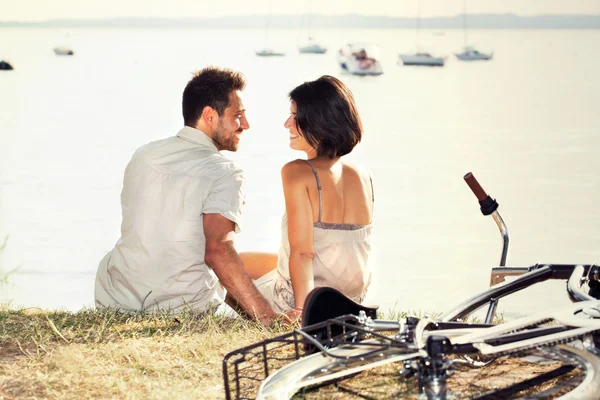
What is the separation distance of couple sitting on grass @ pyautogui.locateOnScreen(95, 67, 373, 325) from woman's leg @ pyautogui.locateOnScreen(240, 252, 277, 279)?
54cm

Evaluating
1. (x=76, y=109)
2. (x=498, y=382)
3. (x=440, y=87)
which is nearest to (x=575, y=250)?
(x=498, y=382)

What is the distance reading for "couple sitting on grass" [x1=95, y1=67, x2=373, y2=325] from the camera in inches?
175

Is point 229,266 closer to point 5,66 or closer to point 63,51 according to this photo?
point 5,66

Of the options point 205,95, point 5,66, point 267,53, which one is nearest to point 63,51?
point 267,53

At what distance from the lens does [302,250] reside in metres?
4.36

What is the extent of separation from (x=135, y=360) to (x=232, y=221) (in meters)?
0.96

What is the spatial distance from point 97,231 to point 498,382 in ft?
26.8

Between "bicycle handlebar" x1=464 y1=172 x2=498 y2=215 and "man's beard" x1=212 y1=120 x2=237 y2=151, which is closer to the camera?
"bicycle handlebar" x1=464 y1=172 x2=498 y2=215

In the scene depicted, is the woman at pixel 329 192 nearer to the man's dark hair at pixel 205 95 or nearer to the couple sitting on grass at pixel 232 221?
the couple sitting on grass at pixel 232 221

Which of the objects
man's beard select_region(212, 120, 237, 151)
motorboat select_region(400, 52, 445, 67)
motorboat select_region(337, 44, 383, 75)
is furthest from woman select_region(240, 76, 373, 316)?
motorboat select_region(400, 52, 445, 67)

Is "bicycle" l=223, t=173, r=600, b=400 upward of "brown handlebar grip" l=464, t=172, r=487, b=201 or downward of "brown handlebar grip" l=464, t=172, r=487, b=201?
downward

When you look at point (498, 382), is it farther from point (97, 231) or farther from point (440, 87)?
point (440, 87)

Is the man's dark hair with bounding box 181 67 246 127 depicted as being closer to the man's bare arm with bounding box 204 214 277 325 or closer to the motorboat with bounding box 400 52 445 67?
the man's bare arm with bounding box 204 214 277 325

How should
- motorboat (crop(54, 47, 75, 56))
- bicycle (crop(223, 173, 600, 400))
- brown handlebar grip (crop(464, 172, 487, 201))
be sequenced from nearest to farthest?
bicycle (crop(223, 173, 600, 400)), brown handlebar grip (crop(464, 172, 487, 201)), motorboat (crop(54, 47, 75, 56))
